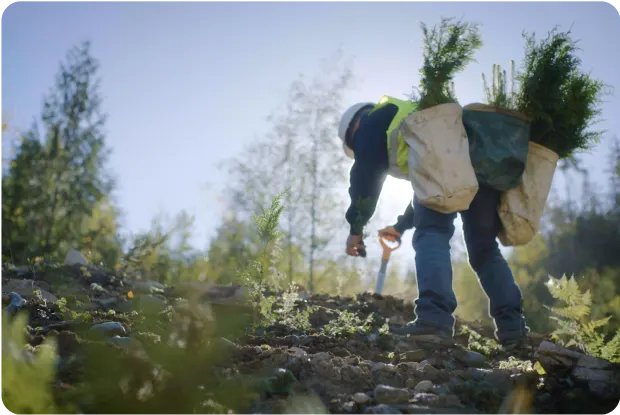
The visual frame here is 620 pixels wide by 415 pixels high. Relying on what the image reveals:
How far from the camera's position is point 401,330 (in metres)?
3.23

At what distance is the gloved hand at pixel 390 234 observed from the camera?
15.4ft

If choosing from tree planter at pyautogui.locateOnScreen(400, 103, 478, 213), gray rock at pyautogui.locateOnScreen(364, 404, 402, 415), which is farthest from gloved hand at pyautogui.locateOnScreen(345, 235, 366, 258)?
gray rock at pyautogui.locateOnScreen(364, 404, 402, 415)

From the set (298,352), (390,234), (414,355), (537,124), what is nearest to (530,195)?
(537,124)

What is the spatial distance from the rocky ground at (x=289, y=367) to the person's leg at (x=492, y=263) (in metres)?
0.42

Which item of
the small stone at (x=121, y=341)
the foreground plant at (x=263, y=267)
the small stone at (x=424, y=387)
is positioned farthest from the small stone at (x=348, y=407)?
the foreground plant at (x=263, y=267)

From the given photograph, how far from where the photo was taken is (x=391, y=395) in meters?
1.91

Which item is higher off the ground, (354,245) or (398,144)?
(398,144)

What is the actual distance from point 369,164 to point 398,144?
315 mm

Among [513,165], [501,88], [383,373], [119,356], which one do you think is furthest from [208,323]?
[501,88]

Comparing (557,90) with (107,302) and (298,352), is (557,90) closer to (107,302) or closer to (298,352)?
(298,352)

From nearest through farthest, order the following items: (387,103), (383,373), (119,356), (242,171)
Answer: (119,356), (383,373), (387,103), (242,171)

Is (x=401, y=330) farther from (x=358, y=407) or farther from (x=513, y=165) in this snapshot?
(x=358, y=407)

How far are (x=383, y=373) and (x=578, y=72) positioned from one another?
2.33 metres

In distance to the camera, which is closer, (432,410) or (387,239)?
(432,410)
